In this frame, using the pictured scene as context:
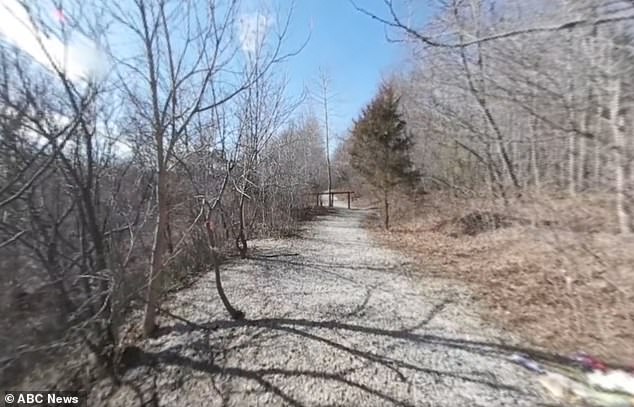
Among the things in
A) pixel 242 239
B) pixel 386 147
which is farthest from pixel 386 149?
pixel 242 239

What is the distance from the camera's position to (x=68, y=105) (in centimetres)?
334

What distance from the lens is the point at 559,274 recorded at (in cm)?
503

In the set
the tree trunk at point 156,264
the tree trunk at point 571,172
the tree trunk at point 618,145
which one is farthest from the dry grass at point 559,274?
the tree trunk at point 156,264

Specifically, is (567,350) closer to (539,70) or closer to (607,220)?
(607,220)

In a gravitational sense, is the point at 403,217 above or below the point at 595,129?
below

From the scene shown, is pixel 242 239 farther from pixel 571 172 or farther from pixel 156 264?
pixel 571 172

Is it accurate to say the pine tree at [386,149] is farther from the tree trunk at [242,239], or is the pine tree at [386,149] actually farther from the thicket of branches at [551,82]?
the tree trunk at [242,239]

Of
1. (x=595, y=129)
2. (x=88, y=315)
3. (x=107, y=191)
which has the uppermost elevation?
(x=595, y=129)

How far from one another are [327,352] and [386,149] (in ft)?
35.5

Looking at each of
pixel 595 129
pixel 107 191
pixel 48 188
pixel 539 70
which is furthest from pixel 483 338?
pixel 48 188

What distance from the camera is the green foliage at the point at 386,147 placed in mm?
13180

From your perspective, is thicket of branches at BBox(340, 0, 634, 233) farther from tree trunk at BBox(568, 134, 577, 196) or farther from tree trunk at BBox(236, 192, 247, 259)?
tree trunk at BBox(236, 192, 247, 259)

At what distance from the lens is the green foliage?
13.2 meters

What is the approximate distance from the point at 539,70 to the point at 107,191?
256 inches
